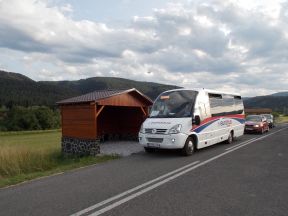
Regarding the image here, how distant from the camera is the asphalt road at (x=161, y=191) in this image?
19.2 ft

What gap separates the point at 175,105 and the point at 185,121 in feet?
3.62

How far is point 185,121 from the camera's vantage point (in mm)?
12797

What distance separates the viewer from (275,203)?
20.3 ft

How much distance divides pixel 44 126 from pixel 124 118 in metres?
65.0

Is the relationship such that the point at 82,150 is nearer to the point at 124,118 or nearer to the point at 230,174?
the point at 124,118

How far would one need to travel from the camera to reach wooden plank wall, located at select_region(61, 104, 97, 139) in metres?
16.7

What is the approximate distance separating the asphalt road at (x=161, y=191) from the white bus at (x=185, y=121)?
1765 millimetres

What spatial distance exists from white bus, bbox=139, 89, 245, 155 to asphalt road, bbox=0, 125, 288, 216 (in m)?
1.76

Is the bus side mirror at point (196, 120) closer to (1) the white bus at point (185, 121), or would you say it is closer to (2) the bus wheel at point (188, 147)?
(1) the white bus at point (185, 121)

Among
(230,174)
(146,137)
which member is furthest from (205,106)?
(230,174)

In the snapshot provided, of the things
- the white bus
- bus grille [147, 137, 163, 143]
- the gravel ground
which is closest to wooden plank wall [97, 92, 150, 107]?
the gravel ground

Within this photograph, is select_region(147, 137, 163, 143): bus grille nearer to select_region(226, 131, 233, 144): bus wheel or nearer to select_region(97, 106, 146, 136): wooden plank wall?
select_region(226, 131, 233, 144): bus wheel

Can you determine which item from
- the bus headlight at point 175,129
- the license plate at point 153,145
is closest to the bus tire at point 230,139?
the bus headlight at point 175,129

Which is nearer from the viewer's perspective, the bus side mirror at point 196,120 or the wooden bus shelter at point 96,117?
the bus side mirror at point 196,120
